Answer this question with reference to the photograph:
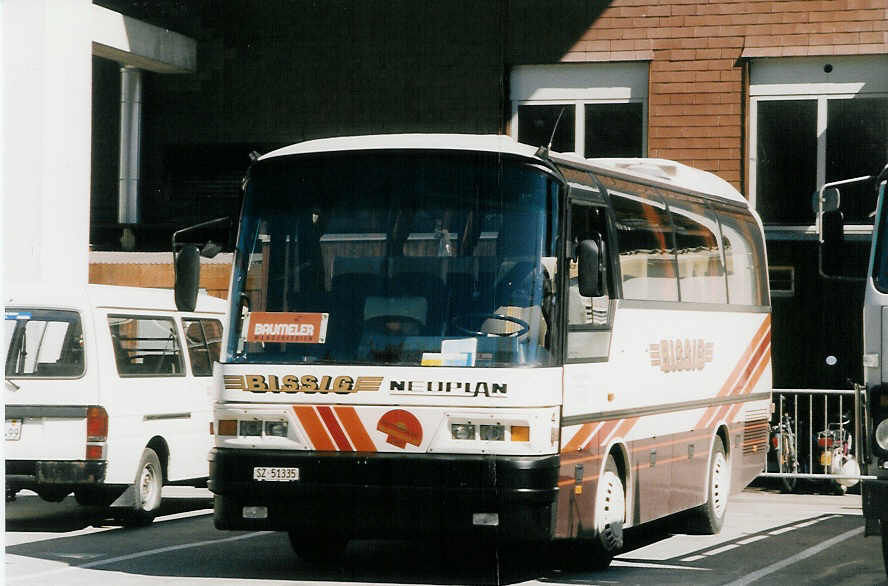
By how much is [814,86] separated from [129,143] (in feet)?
28.3

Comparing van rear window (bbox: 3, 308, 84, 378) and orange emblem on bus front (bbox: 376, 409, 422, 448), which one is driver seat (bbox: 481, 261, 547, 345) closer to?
orange emblem on bus front (bbox: 376, 409, 422, 448)

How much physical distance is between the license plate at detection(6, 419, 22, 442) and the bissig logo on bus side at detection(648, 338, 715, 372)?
16.9 ft

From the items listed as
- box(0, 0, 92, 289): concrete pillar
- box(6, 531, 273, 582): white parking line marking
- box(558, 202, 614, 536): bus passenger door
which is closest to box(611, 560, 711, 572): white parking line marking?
box(558, 202, 614, 536): bus passenger door

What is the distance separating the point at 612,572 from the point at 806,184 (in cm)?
959

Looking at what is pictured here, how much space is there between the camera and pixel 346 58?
2102cm

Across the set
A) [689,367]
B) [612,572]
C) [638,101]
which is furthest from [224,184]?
[612,572]

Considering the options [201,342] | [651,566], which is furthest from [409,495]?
[201,342]

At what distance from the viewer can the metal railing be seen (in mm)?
18375

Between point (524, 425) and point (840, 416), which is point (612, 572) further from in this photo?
point (840, 416)

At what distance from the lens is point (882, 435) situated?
10.2 metres

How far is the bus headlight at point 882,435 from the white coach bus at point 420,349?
1.90m

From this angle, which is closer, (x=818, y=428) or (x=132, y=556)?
(x=132, y=556)

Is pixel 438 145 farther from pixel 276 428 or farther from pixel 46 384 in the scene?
pixel 46 384

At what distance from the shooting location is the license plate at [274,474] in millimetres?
10555
